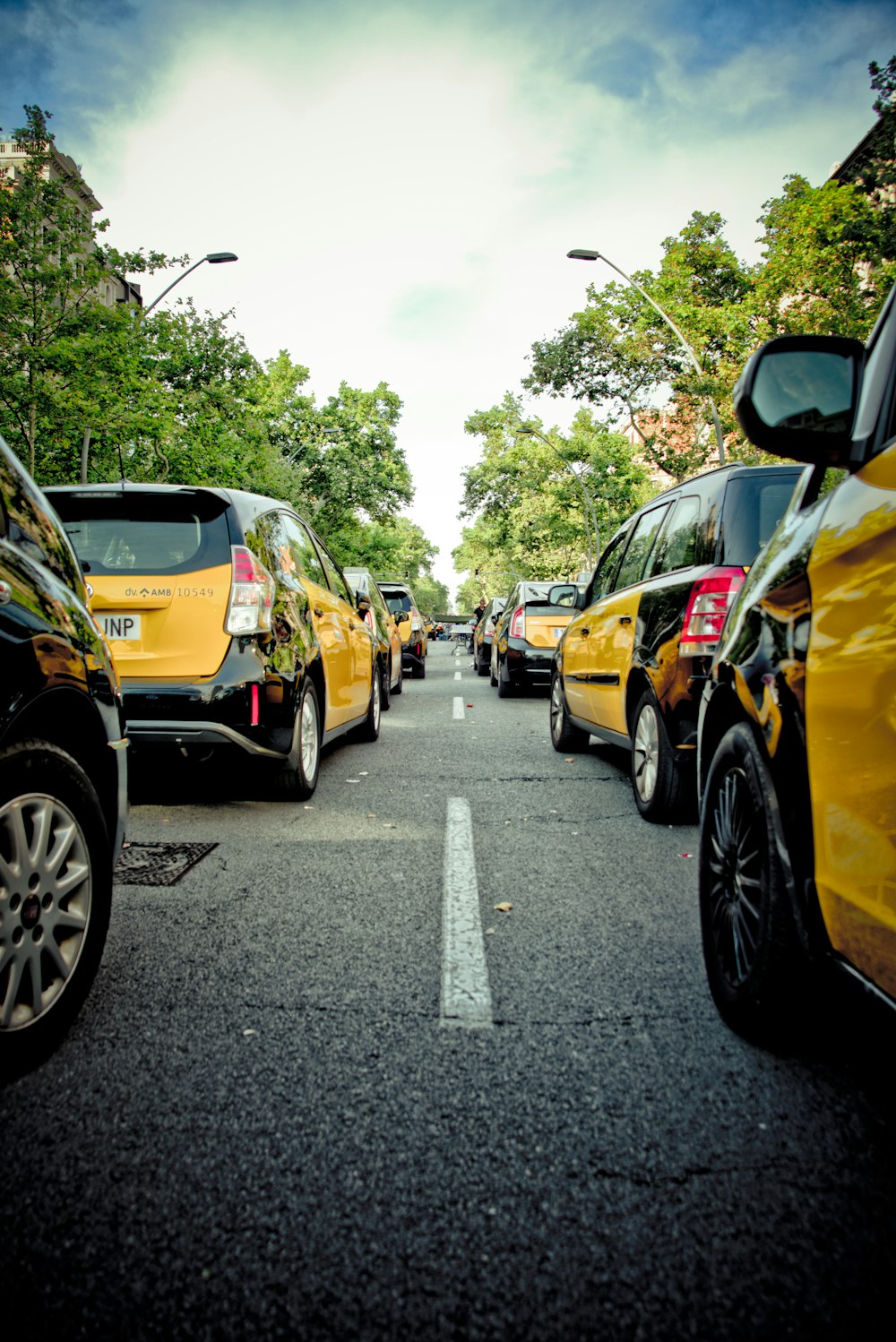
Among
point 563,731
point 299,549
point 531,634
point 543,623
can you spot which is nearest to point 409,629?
point 531,634

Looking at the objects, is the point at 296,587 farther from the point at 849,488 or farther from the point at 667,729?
the point at 849,488

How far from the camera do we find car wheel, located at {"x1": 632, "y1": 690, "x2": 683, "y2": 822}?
194 inches

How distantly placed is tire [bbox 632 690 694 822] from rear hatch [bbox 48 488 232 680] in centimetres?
233

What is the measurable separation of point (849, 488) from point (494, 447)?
2027 inches

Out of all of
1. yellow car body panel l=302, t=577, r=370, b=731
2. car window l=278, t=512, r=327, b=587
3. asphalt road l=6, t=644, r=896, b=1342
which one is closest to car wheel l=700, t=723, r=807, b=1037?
asphalt road l=6, t=644, r=896, b=1342

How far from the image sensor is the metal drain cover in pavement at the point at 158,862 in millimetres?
4059

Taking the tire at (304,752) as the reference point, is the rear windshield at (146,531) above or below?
above

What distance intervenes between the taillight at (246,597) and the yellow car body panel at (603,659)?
213 cm

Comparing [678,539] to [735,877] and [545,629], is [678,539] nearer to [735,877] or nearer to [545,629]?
[735,877]

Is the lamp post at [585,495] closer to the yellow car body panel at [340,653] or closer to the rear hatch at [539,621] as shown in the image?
the rear hatch at [539,621]

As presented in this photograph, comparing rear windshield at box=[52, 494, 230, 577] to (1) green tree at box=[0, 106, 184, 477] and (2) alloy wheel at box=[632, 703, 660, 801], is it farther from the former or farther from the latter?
(1) green tree at box=[0, 106, 184, 477]

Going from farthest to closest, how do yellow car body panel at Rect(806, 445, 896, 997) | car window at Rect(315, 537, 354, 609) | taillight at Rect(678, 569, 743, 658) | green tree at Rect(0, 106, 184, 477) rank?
green tree at Rect(0, 106, 184, 477) → car window at Rect(315, 537, 354, 609) → taillight at Rect(678, 569, 743, 658) → yellow car body panel at Rect(806, 445, 896, 997)

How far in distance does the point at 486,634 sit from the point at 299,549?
13.7 metres

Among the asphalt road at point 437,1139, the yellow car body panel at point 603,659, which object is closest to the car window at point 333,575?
the yellow car body panel at point 603,659
